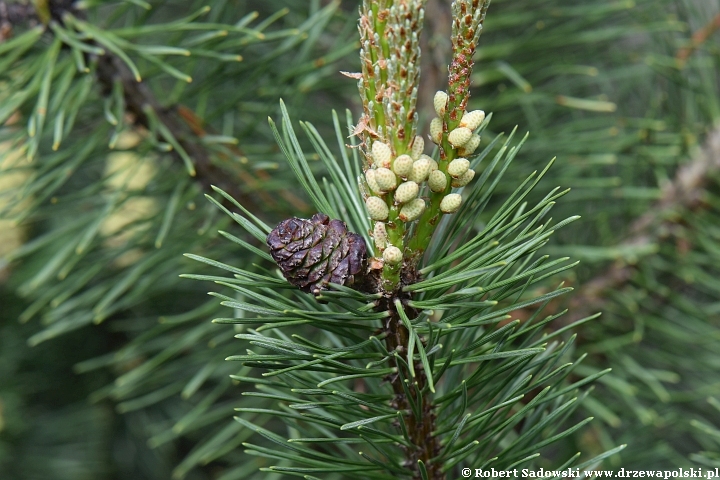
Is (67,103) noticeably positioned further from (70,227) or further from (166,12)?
(166,12)

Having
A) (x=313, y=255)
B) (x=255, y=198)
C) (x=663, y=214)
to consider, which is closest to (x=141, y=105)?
(x=255, y=198)

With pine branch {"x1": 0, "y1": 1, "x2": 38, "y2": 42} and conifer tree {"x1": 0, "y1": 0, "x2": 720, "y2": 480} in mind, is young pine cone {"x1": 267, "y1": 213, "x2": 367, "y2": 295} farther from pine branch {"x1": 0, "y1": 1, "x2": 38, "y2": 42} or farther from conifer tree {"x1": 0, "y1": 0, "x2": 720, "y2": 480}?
pine branch {"x1": 0, "y1": 1, "x2": 38, "y2": 42}

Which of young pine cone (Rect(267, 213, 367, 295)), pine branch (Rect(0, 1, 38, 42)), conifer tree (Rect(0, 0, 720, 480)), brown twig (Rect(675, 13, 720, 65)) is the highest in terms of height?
brown twig (Rect(675, 13, 720, 65))

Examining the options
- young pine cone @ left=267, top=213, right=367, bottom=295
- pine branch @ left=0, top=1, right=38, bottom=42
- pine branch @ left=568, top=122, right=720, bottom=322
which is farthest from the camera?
pine branch @ left=568, top=122, right=720, bottom=322

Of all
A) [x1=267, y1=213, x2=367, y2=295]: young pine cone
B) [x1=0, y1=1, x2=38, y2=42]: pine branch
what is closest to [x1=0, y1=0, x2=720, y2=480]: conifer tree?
[x1=0, y1=1, x2=38, y2=42]: pine branch

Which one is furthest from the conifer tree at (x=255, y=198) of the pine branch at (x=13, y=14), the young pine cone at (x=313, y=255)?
the young pine cone at (x=313, y=255)

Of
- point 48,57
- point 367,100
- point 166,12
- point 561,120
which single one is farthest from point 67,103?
point 561,120
